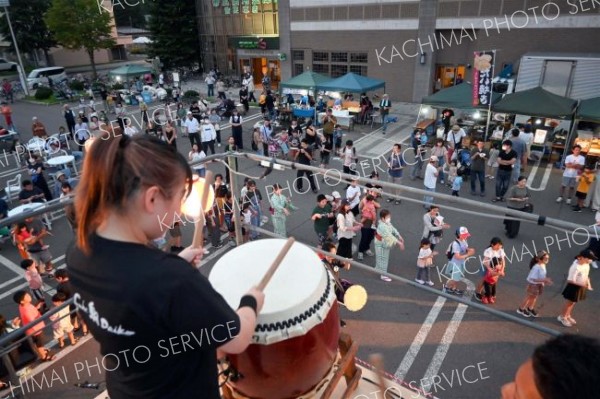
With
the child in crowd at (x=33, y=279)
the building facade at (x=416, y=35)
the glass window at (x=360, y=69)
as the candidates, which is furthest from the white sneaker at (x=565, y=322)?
the glass window at (x=360, y=69)

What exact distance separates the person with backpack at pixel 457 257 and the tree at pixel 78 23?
33130 mm

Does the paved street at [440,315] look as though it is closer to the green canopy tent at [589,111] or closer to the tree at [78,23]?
the green canopy tent at [589,111]

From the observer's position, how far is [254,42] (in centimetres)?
2833

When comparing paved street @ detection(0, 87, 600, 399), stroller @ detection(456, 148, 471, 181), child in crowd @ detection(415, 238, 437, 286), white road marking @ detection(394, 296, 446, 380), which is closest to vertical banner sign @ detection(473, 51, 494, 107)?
stroller @ detection(456, 148, 471, 181)

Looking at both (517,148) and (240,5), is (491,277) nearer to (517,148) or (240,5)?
(517,148)

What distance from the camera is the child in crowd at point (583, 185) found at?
9.78 m

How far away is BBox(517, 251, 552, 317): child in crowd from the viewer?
238 inches

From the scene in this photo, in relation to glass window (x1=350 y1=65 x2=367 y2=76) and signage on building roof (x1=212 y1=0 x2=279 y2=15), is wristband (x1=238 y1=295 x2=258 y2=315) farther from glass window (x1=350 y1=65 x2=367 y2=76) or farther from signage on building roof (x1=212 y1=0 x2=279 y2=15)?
signage on building roof (x1=212 y1=0 x2=279 y2=15)

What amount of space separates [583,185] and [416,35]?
14.1 m

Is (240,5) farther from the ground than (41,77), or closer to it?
farther from the ground

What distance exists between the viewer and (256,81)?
98.7 ft

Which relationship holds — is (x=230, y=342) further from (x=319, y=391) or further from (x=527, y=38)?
(x=527, y=38)

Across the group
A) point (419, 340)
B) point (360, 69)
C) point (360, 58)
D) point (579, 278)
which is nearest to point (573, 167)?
point (579, 278)

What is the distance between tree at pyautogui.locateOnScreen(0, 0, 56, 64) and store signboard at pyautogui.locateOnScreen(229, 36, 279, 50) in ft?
69.3
